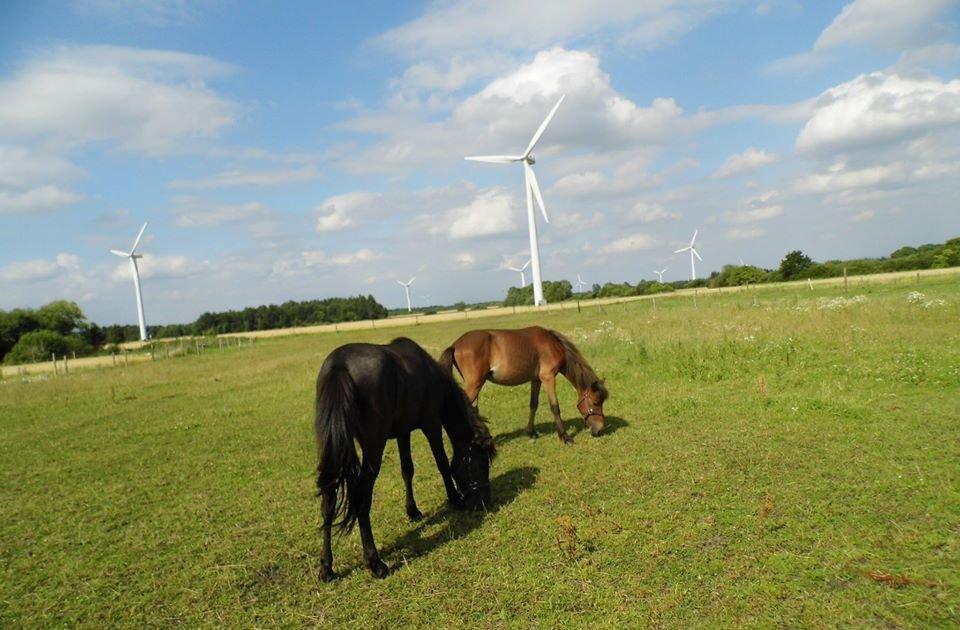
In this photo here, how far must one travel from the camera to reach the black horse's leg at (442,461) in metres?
5.94

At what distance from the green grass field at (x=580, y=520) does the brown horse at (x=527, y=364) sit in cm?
68

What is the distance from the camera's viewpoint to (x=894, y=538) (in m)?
4.51

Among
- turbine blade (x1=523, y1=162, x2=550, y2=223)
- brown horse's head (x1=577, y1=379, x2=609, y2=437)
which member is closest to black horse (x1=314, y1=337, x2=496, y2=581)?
brown horse's head (x1=577, y1=379, x2=609, y2=437)

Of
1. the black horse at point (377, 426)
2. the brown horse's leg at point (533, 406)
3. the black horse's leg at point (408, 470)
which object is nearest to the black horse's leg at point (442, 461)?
the black horse at point (377, 426)

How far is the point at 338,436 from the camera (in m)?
4.54

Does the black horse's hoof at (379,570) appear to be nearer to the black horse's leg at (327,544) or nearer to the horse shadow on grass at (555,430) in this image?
the black horse's leg at (327,544)

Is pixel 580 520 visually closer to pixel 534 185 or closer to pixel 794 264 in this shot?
pixel 534 185

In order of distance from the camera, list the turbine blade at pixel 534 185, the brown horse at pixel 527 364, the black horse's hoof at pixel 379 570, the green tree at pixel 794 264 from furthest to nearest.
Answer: the green tree at pixel 794 264 < the turbine blade at pixel 534 185 < the brown horse at pixel 527 364 < the black horse's hoof at pixel 379 570

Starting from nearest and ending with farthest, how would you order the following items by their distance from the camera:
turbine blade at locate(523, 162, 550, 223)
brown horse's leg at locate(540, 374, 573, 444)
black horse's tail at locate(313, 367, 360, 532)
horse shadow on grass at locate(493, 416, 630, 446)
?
black horse's tail at locate(313, 367, 360, 532), brown horse's leg at locate(540, 374, 573, 444), horse shadow on grass at locate(493, 416, 630, 446), turbine blade at locate(523, 162, 550, 223)

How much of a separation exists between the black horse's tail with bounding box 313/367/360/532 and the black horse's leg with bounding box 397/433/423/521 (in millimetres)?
1109

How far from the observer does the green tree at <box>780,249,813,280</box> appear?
212ft

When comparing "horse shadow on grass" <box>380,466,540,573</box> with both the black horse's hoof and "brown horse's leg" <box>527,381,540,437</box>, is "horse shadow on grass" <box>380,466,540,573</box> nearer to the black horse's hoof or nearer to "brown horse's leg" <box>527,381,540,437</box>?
the black horse's hoof

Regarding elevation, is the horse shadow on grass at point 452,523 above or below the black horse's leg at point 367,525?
below

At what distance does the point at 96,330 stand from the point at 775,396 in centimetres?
7699
